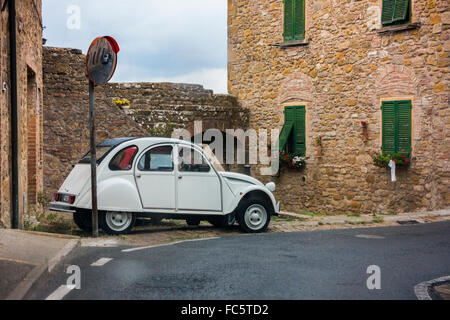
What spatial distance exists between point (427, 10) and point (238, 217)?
809 centimetres

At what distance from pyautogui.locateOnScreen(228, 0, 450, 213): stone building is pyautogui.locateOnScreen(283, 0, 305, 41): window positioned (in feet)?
Result: 0.10

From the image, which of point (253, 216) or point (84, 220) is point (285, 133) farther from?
point (84, 220)

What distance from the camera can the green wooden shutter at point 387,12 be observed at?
14977 millimetres

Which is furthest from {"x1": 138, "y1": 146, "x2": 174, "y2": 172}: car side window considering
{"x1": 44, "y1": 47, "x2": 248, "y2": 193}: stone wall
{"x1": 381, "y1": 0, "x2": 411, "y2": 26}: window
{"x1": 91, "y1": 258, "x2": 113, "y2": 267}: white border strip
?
{"x1": 381, "y1": 0, "x2": 411, "y2": 26}: window

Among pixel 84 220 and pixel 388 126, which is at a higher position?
pixel 388 126

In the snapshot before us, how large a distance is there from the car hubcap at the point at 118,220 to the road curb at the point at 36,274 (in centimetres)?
152

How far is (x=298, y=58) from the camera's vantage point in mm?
17234

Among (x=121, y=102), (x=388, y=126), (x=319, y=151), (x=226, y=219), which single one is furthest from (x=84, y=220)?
(x=388, y=126)

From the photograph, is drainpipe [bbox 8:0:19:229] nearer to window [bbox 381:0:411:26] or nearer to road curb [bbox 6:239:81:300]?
road curb [bbox 6:239:81:300]

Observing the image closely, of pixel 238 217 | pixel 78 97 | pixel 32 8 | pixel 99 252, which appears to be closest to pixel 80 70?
pixel 78 97

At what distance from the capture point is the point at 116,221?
30.9ft

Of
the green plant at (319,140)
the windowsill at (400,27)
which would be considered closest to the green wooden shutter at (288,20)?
the windowsill at (400,27)

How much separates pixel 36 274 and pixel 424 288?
3.85 m

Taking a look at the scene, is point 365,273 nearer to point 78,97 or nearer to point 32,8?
point 32,8
